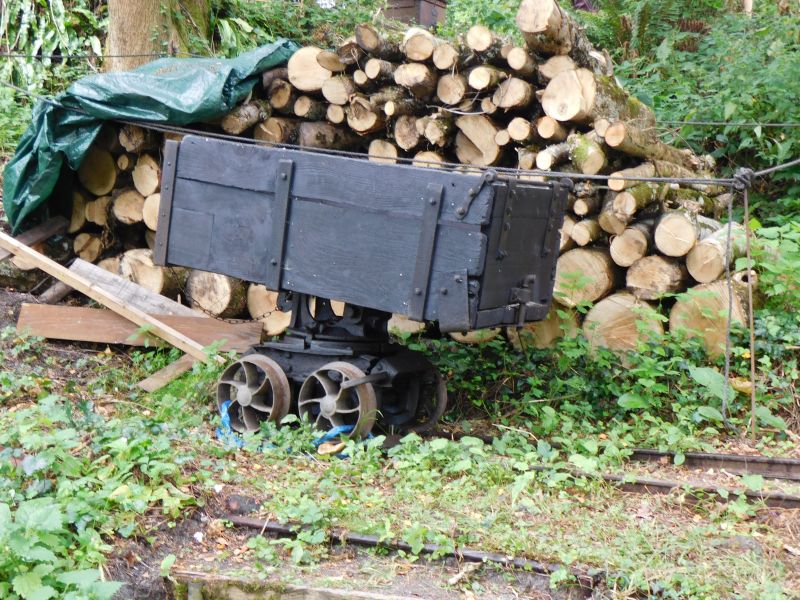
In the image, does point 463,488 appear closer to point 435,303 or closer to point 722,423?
point 435,303

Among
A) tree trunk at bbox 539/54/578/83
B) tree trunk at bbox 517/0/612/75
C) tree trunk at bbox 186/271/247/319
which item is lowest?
tree trunk at bbox 186/271/247/319

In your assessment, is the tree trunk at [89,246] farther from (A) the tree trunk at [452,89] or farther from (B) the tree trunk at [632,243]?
(B) the tree trunk at [632,243]

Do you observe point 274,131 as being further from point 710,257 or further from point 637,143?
point 710,257

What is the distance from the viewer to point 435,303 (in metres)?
4.66

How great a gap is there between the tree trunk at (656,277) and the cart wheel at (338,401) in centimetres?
212

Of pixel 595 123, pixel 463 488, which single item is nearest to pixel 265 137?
pixel 595 123

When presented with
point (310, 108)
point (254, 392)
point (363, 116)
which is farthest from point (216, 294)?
point (254, 392)

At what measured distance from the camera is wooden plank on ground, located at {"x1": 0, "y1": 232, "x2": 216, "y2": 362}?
6.42 meters

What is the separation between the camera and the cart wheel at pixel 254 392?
17.0 feet

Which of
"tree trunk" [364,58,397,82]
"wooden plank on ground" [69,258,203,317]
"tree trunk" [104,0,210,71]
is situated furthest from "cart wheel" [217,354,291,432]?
"tree trunk" [104,0,210,71]

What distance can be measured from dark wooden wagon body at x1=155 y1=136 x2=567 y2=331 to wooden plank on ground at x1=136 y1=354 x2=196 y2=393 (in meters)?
1.17

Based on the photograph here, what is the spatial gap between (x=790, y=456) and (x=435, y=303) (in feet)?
7.03

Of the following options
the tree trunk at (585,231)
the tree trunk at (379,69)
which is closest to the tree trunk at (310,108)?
the tree trunk at (379,69)

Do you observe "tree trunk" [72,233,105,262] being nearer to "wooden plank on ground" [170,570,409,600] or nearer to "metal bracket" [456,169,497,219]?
"metal bracket" [456,169,497,219]
